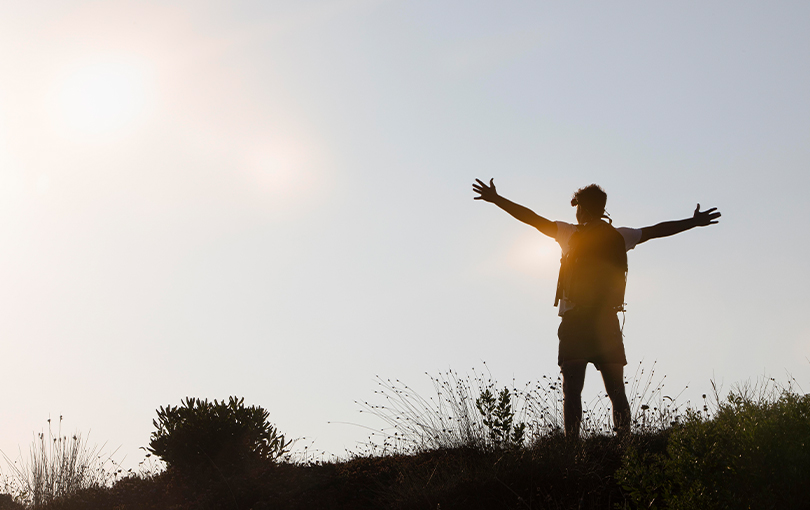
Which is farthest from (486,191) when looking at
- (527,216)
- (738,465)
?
(738,465)

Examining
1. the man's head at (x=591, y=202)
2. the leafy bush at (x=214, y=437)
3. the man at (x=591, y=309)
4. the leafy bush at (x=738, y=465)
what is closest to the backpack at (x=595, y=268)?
the man at (x=591, y=309)

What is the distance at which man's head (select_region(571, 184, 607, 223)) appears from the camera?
19.1 feet

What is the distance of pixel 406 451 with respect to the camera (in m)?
6.76

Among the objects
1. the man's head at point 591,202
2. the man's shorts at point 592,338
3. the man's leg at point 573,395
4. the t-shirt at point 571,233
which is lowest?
the man's leg at point 573,395

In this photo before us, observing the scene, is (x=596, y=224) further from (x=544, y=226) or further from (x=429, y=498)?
(x=429, y=498)

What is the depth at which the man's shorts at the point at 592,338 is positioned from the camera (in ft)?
17.9

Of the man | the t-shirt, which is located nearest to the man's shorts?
the man

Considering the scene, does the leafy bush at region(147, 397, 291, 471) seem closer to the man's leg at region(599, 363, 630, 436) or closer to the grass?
the grass

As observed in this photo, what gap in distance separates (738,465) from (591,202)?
260 centimetres

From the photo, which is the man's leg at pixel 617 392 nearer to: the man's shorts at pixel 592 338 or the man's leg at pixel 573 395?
the man's shorts at pixel 592 338

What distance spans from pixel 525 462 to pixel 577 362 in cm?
90

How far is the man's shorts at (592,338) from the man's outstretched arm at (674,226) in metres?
0.85

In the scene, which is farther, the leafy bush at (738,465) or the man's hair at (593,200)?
the man's hair at (593,200)

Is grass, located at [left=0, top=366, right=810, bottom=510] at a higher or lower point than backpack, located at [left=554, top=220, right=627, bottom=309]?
lower
